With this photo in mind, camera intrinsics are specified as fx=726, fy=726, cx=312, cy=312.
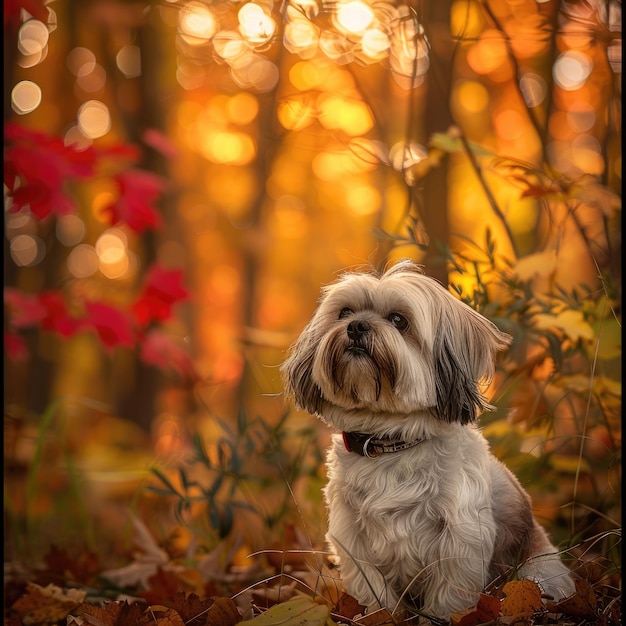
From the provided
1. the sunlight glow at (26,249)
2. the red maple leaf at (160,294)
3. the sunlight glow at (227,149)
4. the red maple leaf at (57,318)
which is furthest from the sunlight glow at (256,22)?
the sunlight glow at (26,249)

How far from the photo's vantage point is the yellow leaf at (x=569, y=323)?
3365 millimetres

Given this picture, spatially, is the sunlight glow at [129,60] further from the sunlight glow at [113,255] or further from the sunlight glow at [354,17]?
the sunlight glow at [113,255]

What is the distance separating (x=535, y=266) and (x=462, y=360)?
3.37 feet

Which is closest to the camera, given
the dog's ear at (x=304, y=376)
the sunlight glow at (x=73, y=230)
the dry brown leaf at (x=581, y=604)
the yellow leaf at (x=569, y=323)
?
the dry brown leaf at (x=581, y=604)

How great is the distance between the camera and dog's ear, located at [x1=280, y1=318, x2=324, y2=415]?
9.66ft

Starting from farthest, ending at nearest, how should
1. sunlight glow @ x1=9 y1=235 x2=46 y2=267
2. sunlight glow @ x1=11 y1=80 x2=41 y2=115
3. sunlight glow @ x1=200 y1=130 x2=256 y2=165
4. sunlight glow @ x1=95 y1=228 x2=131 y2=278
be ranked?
1. sunlight glow @ x1=95 y1=228 x2=131 y2=278
2. sunlight glow @ x1=200 y1=130 x2=256 y2=165
3. sunlight glow @ x1=9 y1=235 x2=46 y2=267
4. sunlight glow @ x1=11 y1=80 x2=41 y2=115

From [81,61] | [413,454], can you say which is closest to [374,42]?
[413,454]

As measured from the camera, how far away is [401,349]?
2645 millimetres

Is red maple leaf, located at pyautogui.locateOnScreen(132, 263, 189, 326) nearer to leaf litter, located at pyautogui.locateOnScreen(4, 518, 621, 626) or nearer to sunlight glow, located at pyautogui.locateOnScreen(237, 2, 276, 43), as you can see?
sunlight glow, located at pyautogui.locateOnScreen(237, 2, 276, 43)

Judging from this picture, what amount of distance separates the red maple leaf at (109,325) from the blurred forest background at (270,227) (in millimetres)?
17

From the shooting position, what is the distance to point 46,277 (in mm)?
10922

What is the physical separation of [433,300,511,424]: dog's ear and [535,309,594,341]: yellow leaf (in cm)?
57

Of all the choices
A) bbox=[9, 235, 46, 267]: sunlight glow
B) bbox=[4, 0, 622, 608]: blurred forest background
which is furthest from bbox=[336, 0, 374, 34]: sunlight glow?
bbox=[9, 235, 46, 267]: sunlight glow

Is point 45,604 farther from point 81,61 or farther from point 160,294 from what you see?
point 81,61
